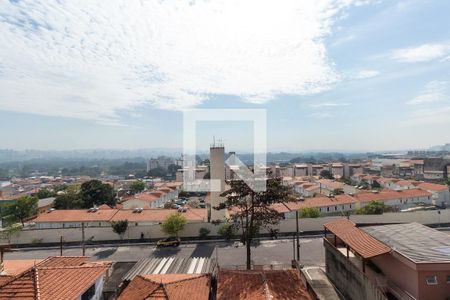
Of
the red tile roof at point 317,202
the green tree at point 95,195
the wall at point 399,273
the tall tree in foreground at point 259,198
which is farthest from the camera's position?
the green tree at point 95,195

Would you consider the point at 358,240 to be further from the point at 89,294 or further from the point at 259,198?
the point at 89,294

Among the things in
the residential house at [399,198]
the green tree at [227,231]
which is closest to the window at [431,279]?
the green tree at [227,231]

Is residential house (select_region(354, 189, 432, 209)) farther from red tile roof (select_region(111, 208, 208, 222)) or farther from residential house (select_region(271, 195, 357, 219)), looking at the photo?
red tile roof (select_region(111, 208, 208, 222))

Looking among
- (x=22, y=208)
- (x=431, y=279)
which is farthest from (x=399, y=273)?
(x=22, y=208)

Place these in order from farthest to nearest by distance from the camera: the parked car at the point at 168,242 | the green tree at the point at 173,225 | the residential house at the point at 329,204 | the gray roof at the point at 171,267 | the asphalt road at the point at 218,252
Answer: the residential house at the point at 329,204 → the green tree at the point at 173,225 → the parked car at the point at 168,242 → the asphalt road at the point at 218,252 → the gray roof at the point at 171,267

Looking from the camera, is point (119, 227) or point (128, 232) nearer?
point (119, 227)

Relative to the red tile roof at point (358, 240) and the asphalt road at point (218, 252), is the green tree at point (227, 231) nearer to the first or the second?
the asphalt road at point (218, 252)
